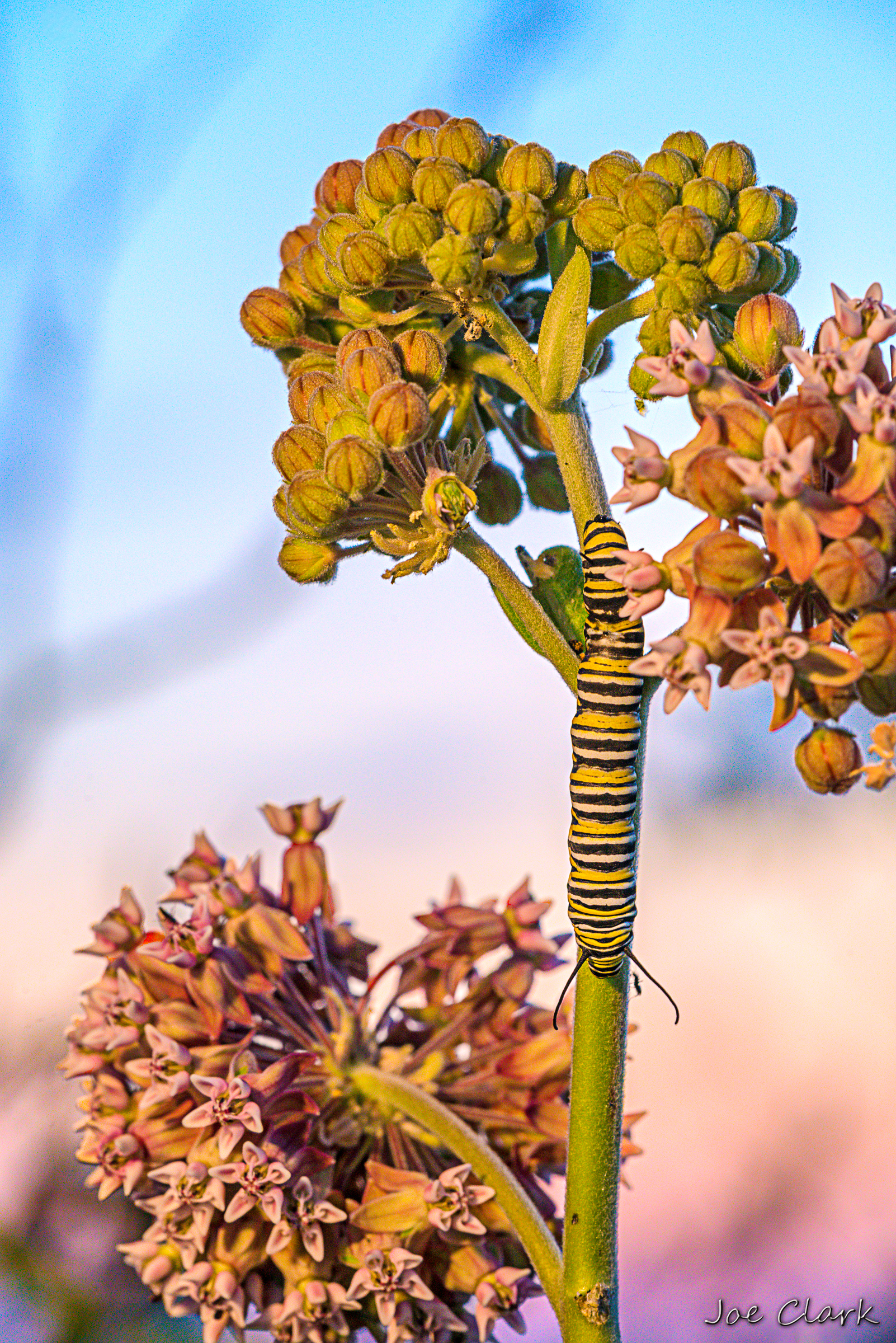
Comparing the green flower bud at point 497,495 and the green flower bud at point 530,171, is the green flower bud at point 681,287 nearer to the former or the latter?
the green flower bud at point 530,171

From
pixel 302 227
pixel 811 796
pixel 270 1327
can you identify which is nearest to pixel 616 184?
pixel 302 227

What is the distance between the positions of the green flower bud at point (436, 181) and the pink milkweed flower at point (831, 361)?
0.72ft

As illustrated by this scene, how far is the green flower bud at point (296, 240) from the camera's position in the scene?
806 mm

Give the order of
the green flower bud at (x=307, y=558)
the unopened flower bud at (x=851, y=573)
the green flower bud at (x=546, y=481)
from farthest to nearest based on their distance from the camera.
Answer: the green flower bud at (x=546, y=481) → the green flower bud at (x=307, y=558) → the unopened flower bud at (x=851, y=573)

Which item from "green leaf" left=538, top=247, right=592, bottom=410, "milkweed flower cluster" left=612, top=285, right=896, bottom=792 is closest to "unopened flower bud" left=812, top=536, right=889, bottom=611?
"milkweed flower cluster" left=612, top=285, right=896, bottom=792

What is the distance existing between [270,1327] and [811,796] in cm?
102

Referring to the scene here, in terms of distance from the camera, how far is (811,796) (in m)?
1.57

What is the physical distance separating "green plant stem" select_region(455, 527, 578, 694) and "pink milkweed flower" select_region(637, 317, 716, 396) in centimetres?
13

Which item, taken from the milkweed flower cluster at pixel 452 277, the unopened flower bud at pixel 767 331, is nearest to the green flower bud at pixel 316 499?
the milkweed flower cluster at pixel 452 277

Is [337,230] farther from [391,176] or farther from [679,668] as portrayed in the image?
[679,668]

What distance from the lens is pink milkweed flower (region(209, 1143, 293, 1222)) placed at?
0.73 m

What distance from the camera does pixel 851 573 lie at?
1.65 ft

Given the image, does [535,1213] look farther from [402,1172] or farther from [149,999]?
[149,999]

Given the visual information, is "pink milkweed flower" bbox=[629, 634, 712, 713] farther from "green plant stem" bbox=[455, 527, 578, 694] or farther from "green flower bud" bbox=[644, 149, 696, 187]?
"green flower bud" bbox=[644, 149, 696, 187]
